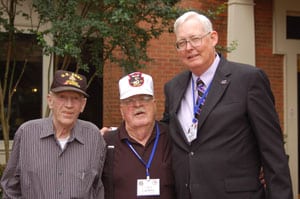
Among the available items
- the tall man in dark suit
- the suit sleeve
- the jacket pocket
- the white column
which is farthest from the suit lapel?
the white column

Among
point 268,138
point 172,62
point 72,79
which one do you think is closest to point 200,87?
point 268,138

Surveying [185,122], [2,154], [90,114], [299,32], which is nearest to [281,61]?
[299,32]

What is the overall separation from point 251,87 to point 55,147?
1460 millimetres

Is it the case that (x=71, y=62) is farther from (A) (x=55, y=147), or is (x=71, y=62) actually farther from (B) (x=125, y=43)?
(A) (x=55, y=147)

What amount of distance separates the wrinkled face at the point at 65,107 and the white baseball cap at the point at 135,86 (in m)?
0.33

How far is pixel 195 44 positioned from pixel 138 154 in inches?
36.7

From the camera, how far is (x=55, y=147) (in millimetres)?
3748

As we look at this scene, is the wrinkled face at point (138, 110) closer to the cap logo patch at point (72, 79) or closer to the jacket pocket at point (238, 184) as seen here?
the cap logo patch at point (72, 79)

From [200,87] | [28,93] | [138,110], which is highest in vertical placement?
[28,93]

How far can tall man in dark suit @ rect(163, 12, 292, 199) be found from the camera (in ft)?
11.8

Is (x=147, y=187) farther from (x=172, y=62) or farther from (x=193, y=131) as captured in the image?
(x=172, y=62)

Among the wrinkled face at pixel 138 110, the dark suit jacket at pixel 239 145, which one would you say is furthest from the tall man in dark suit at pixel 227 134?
the wrinkled face at pixel 138 110

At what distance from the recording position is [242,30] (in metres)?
9.35

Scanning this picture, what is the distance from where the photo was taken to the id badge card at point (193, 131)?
12.2 ft
